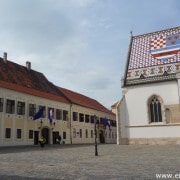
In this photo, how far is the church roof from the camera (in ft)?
99.7

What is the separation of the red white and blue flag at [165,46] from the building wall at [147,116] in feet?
11.9

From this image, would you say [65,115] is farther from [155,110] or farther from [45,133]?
[155,110]

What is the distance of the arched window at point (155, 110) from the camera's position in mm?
29609

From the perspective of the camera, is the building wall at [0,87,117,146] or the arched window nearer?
the arched window

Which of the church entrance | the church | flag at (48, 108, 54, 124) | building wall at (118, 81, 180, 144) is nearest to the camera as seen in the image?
building wall at (118, 81, 180, 144)

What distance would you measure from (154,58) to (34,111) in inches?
681

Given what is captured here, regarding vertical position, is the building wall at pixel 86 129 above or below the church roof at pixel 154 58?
below

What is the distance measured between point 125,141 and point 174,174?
21545 millimetres

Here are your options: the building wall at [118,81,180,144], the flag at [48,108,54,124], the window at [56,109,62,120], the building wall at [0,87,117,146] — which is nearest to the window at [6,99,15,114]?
the building wall at [0,87,117,146]

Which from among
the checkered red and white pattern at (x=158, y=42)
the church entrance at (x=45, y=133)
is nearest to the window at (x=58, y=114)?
the church entrance at (x=45, y=133)

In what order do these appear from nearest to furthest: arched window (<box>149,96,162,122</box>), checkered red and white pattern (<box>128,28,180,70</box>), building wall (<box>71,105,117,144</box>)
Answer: arched window (<box>149,96,162,122</box>) → checkered red and white pattern (<box>128,28,180,70</box>) → building wall (<box>71,105,117,144</box>)

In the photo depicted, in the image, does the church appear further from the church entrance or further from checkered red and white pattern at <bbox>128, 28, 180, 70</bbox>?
the church entrance

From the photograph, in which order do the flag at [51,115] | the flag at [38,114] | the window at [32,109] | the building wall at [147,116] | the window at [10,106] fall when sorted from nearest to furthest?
the building wall at [147,116] < the window at [10,106] < the flag at [38,114] < the window at [32,109] < the flag at [51,115]

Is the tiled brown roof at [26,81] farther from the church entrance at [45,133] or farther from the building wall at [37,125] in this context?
the church entrance at [45,133]
